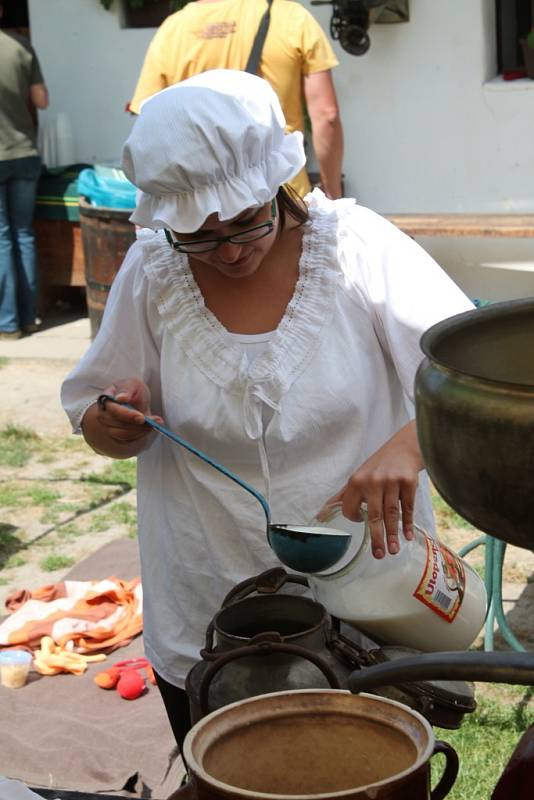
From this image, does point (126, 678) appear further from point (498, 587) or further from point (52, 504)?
point (52, 504)

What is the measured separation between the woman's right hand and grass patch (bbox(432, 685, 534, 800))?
1286 millimetres

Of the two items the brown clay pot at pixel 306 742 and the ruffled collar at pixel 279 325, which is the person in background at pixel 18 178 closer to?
the ruffled collar at pixel 279 325

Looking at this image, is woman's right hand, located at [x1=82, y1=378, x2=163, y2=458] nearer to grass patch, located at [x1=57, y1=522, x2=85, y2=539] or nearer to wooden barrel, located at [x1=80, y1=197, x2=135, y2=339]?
grass patch, located at [x1=57, y1=522, x2=85, y2=539]

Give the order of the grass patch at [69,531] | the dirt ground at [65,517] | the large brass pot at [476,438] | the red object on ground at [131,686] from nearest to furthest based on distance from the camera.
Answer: the large brass pot at [476,438], the red object on ground at [131,686], the dirt ground at [65,517], the grass patch at [69,531]

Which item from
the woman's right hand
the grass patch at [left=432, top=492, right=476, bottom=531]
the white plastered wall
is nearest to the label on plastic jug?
the woman's right hand

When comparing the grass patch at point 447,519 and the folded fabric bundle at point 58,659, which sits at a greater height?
the folded fabric bundle at point 58,659

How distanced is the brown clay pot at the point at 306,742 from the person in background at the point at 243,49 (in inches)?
142

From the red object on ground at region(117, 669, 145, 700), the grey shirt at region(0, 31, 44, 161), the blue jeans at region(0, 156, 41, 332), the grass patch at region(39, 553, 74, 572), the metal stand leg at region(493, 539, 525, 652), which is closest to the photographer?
the metal stand leg at region(493, 539, 525, 652)

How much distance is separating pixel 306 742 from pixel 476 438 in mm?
501

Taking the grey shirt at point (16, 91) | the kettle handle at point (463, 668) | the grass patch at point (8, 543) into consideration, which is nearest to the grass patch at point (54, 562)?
the grass patch at point (8, 543)

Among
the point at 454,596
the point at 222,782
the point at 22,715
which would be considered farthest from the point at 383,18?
the point at 222,782

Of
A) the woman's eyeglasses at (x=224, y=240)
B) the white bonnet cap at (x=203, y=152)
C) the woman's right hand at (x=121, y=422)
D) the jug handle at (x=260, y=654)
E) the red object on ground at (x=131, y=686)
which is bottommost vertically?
the red object on ground at (x=131, y=686)

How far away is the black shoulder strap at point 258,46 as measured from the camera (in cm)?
458

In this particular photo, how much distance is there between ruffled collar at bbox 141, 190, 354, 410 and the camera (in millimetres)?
1992
